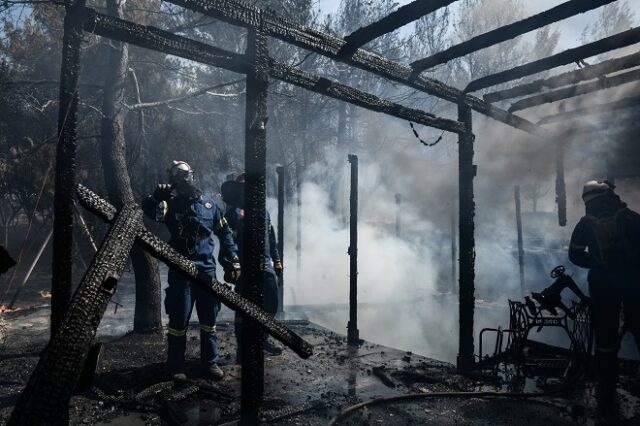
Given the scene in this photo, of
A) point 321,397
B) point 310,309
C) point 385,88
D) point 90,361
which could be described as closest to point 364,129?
point 385,88

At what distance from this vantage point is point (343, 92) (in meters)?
4.56

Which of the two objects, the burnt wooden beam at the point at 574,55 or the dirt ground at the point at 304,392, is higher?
the burnt wooden beam at the point at 574,55

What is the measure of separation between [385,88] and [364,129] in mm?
2496

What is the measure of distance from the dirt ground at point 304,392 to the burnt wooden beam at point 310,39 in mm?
3426

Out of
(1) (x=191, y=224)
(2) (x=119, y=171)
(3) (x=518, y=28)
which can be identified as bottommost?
(1) (x=191, y=224)

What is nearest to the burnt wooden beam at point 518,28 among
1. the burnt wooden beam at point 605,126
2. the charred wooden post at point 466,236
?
the charred wooden post at point 466,236

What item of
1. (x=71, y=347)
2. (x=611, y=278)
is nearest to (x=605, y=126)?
(x=611, y=278)

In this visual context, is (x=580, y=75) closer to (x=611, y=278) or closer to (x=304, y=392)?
(x=611, y=278)

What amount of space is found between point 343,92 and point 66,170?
275cm

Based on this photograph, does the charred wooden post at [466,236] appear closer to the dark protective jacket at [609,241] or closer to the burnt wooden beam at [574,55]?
the burnt wooden beam at [574,55]

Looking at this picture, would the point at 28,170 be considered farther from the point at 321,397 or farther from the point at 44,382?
the point at 44,382

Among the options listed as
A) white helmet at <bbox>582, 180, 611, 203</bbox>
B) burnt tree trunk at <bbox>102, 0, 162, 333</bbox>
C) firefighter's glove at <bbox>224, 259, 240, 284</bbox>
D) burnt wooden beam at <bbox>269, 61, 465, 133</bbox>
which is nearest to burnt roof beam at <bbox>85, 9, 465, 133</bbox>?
burnt wooden beam at <bbox>269, 61, 465, 133</bbox>

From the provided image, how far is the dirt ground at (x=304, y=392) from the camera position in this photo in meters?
3.93

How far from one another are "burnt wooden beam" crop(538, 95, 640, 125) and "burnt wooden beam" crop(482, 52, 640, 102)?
5.89ft
